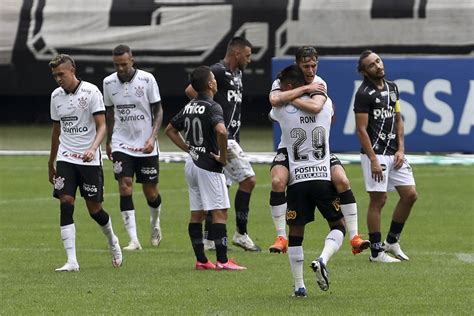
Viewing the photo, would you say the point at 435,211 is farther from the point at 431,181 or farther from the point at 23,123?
the point at 23,123

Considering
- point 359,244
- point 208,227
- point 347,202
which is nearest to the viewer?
point 359,244

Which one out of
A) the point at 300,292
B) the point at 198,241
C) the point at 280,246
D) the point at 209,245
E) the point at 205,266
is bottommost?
the point at 209,245

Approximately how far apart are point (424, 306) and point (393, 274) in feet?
6.64

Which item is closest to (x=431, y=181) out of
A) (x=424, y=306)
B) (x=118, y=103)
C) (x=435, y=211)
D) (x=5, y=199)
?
(x=435, y=211)

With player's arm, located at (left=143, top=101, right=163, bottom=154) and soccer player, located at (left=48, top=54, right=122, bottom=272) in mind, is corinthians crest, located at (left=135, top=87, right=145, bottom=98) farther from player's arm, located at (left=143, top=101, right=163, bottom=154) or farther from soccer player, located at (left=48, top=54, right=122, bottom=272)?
soccer player, located at (left=48, top=54, right=122, bottom=272)

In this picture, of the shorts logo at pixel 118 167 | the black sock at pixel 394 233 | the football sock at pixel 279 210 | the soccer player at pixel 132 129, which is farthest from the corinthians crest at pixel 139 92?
the football sock at pixel 279 210

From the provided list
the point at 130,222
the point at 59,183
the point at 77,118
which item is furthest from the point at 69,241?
the point at 130,222

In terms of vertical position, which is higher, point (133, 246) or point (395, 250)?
point (395, 250)

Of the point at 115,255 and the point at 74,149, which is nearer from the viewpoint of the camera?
the point at 74,149

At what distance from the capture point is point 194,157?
1334 centimetres

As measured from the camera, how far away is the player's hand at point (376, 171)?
1387 centimetres

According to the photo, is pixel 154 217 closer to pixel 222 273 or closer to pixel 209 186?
pixel 209 186

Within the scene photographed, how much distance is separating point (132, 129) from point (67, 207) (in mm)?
2374

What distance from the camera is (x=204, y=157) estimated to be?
13.3 metres
